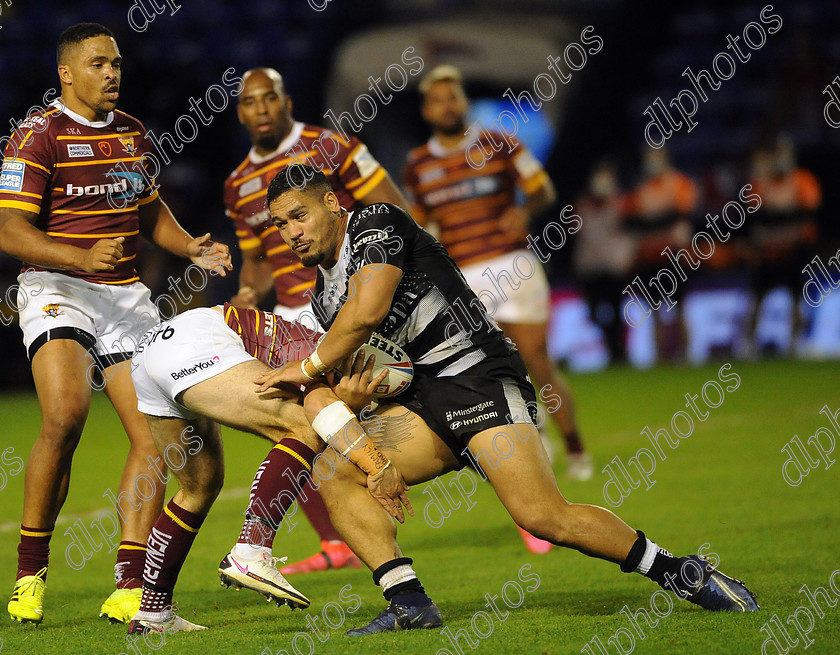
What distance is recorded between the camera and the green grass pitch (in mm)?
3988

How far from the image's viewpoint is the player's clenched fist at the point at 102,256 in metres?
4.49

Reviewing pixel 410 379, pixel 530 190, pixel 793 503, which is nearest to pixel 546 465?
pixel 410 379

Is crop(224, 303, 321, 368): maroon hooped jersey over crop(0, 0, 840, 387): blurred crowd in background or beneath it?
over

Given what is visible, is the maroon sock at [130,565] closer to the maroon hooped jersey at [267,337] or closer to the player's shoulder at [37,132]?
the maroon hooped jersey at [267,337]

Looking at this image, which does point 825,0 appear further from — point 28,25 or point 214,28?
point 28,25

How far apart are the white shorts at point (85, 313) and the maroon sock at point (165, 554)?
877mm

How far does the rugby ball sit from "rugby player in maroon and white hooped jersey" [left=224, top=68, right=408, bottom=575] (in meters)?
1.44

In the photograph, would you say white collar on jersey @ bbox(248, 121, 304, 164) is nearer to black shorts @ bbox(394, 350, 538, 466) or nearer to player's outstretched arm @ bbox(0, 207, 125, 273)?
player's outstretched arm @ bbox(0, 207, 125, 273)

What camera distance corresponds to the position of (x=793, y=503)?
22.0ft

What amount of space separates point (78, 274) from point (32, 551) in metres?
1.18

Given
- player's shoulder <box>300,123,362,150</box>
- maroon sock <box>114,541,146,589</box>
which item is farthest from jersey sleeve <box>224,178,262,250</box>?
maroon sock <box>114,541,146,589</box>

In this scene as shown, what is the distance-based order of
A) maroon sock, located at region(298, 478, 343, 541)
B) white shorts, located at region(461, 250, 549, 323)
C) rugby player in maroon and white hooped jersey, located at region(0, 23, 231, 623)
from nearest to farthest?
1. rugby player in maroon and white hooped jersey, located at region(0, 23, 231, 623)
2. maroon sock, located at region(298, 478, 343, 541)
3. white shorts, located at region(461, 250, 549, 323)

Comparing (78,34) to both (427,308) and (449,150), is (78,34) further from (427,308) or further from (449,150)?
(449,150)

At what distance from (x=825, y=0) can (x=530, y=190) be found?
1301 centimetres
